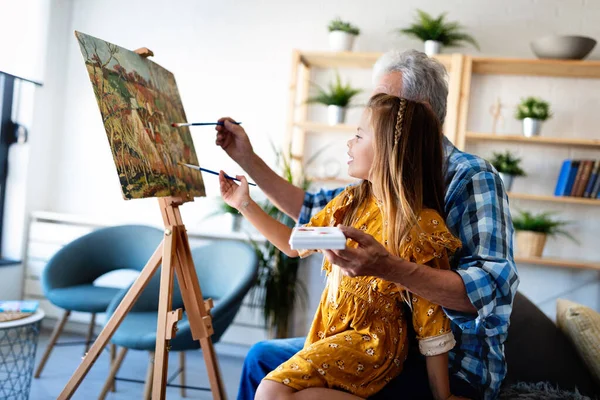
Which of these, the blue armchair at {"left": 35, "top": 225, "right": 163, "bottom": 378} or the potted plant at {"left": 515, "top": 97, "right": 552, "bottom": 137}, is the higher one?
the potted plant at {"left": 515, "top": 97, "right": 552, "bottom": 137}

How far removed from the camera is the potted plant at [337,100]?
136 inches

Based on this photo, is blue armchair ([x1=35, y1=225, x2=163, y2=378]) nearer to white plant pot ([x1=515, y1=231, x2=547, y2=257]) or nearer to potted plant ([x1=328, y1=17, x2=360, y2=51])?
potted plant ([x1=328, y1=17, x2=360, y2=51])

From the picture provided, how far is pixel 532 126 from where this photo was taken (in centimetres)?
330

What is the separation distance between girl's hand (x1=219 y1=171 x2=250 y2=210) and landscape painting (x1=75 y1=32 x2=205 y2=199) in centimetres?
16

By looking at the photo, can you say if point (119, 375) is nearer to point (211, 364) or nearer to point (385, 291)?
point (211, 364)

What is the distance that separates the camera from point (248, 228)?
3660 mm

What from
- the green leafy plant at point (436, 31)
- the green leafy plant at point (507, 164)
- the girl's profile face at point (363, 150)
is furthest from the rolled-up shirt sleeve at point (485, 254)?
the green leafy plant at point (436, 31)

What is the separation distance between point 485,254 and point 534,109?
2.23m

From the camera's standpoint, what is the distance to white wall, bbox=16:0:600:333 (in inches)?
141

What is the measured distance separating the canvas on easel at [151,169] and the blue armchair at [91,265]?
1071 millimetres

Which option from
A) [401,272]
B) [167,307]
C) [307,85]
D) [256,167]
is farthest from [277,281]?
[401,272]

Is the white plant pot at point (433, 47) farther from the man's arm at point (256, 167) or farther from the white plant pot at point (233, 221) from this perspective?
the man's arm at point (256, 167)

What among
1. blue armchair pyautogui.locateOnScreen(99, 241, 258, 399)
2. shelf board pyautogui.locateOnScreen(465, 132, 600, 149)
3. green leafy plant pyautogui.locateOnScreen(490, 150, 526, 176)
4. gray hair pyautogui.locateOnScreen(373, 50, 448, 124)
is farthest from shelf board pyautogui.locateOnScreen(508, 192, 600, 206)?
gray hair pyautogui.locateOnScreen(373, 50, 448, 124)

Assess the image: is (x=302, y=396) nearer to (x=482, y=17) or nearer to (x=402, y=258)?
(x=402, y=258)
